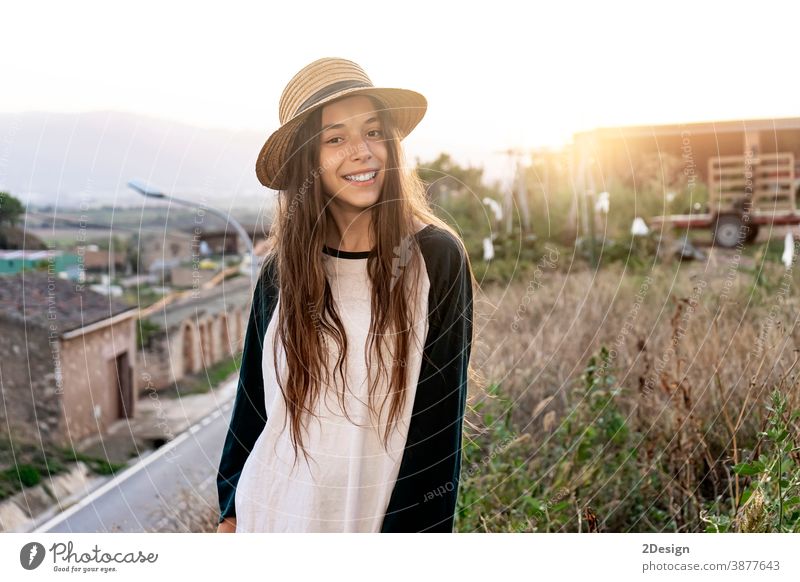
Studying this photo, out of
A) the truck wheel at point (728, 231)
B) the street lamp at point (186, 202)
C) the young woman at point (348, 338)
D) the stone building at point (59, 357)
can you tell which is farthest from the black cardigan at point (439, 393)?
the truck wheel at point (728, 231)

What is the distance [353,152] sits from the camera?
4.83ft

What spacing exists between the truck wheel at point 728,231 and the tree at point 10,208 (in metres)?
2.25

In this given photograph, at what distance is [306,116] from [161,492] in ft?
3.64

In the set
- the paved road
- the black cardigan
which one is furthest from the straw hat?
the paved road

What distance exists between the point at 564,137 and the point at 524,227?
2.23ft

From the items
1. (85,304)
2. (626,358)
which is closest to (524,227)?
(626,358)

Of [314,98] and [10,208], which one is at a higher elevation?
[314,98]

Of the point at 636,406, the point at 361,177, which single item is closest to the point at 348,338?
the point at 361,177

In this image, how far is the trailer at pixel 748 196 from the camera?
2.69 meters

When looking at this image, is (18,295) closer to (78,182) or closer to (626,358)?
(78,182)
